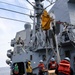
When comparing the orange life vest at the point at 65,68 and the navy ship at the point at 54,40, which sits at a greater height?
the navy ship at the point at 54,40

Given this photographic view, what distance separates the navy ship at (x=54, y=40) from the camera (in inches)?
594

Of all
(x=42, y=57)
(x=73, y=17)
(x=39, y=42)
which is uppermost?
(x=73, y=17)

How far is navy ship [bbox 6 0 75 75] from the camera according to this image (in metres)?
15.1

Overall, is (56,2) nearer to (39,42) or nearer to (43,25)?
(39,42)

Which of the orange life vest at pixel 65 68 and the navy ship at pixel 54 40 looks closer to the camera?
the orange life vest at pixel 65 68

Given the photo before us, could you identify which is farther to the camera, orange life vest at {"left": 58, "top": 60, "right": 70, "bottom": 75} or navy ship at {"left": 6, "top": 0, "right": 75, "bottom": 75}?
navy ship at {"left": 6, "top": 0, "right": 75, "bottom": 75}

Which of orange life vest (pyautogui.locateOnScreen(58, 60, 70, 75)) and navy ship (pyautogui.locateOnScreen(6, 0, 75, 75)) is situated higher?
navy ship (pyautogui.locateOnScreen(6, 0, 75, 75))

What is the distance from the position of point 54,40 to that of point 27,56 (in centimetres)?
740

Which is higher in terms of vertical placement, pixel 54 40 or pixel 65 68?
pixel 54 40

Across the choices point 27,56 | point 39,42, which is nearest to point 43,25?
point 39,42

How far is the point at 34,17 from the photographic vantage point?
2469 centimetres

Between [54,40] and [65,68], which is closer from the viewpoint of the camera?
[65,68]

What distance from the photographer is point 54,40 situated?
15031mm

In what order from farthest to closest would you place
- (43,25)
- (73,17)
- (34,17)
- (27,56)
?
(34,17) < (27,56) < (73,17) < (43,25)
